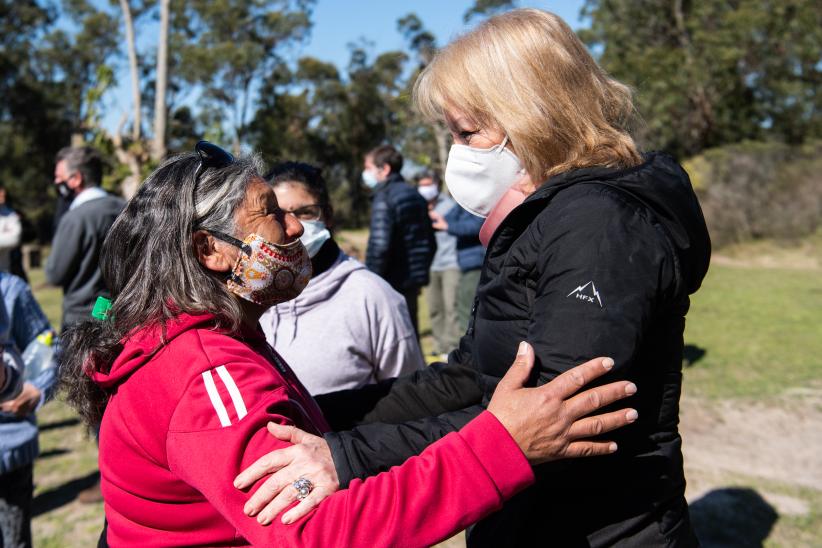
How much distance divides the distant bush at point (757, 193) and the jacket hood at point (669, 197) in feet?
65.2

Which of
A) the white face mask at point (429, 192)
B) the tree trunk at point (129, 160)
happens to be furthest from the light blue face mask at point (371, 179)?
the tree trunk at point (129, 160)

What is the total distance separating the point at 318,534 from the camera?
1.32 meters

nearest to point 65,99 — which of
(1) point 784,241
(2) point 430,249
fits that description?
(1) point 784,241

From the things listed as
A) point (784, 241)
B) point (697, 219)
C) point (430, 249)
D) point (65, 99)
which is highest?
point (65, 99)

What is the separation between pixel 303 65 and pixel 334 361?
43299mm

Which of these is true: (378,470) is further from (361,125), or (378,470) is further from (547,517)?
(361,125)

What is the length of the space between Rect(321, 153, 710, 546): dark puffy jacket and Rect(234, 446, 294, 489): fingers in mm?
117

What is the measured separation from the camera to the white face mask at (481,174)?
1797 millimetres

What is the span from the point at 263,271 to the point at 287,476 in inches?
23.7

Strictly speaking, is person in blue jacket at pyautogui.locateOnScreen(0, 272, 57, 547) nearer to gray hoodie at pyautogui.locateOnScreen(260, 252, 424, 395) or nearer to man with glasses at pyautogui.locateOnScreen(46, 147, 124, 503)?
gray hoodie at pyautogui.locateOnScreen(260, 252, 424, 395)

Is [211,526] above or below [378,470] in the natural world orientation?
below

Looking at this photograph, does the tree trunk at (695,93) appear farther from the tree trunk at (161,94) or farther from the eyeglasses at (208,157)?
the eyeglasses at (208,157)

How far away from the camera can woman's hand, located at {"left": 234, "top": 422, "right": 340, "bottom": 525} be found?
1331 millimetres

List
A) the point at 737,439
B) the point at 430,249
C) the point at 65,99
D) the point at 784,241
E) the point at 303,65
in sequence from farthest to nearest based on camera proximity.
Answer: the point at 303,65, the point at 65,99, the point at 784,241, the point at 430,249, the point at 737,439
